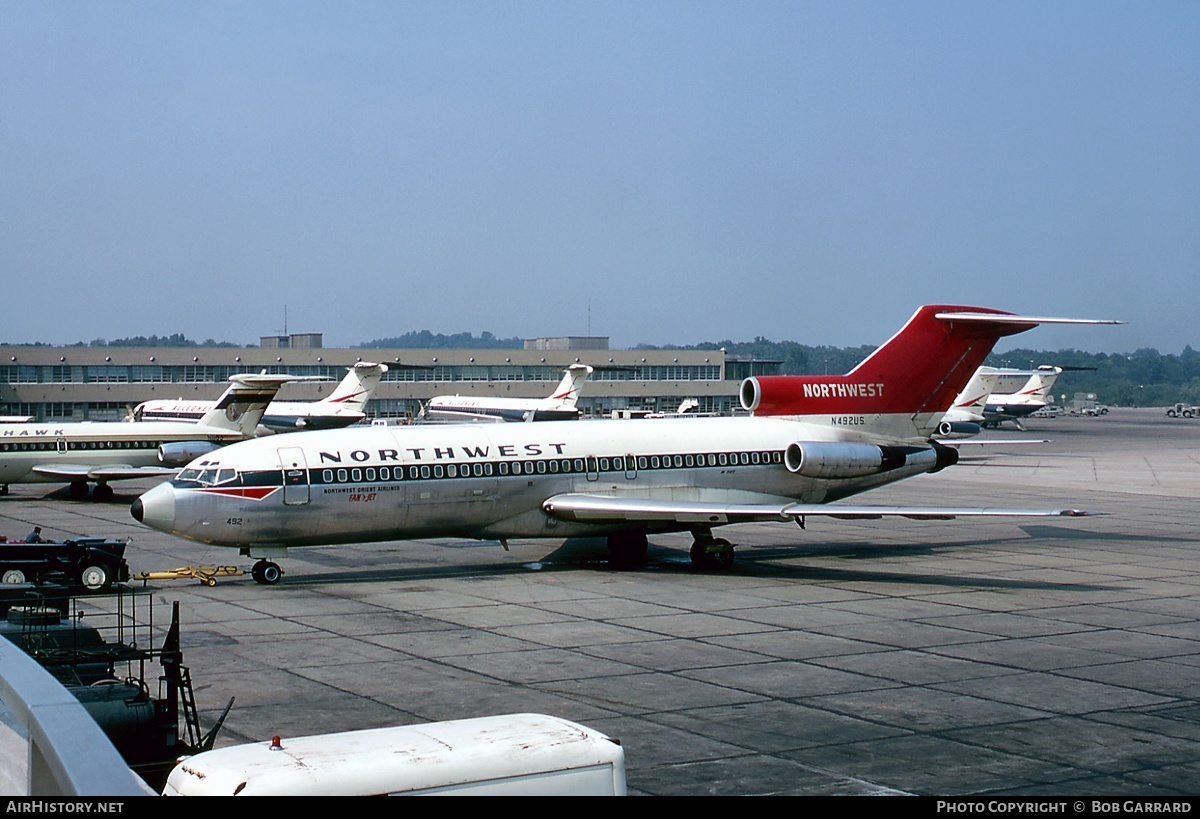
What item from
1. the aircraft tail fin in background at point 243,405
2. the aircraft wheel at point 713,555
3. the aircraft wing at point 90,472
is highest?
the aircraft tail fin in background at point 243,405

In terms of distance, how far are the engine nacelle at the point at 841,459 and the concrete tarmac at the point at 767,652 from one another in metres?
2.22

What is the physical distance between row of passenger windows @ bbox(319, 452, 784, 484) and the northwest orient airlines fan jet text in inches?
1.2

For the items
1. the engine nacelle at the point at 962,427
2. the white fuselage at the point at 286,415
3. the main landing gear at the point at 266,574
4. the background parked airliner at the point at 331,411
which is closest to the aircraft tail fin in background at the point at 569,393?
the background parked airliner at the point at 331,411

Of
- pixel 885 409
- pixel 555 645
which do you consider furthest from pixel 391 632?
pixel 885 409

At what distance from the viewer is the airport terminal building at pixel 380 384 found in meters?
98.8

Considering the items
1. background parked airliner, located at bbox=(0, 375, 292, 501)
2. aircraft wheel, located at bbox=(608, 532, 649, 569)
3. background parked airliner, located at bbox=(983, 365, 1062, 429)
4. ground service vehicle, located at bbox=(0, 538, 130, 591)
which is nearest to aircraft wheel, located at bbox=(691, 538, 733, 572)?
aircraft wheel, located at bbox=(608, 532, 649, 569)

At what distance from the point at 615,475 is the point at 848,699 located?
43.2ft

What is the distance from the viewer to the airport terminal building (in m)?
98.8

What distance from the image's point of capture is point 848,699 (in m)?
17.0

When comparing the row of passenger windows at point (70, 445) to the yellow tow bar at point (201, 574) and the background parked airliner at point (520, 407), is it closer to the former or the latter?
the yellow tow bar at point (201, 574)

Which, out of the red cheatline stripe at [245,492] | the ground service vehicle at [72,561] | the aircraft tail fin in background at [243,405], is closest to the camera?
the ground service vehicle at [72,561]

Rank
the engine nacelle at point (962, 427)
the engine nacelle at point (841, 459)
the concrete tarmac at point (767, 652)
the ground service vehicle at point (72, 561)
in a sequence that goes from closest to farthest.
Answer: the concrete tarmac at point (767, 652), the ground service vehicle at point (72, 561), the engine nacelle at point (841, 459), the engine nacelle at point (962, 427)

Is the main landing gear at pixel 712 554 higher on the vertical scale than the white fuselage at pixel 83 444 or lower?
lower

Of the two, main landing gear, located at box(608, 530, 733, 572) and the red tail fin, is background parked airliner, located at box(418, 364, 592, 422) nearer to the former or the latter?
the red tail fin
